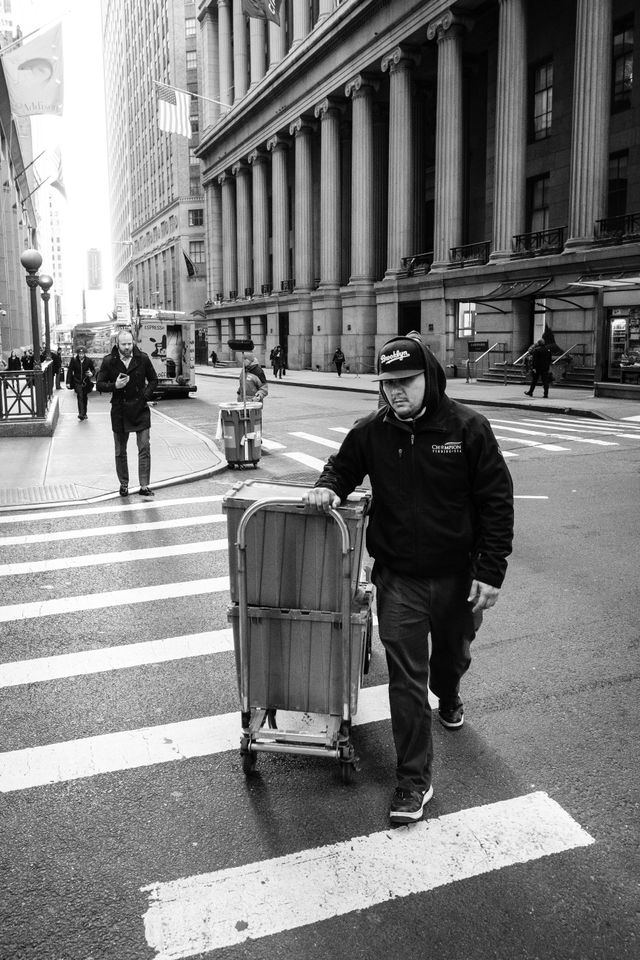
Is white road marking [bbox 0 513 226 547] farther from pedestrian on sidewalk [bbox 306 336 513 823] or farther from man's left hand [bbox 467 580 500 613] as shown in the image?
man's left hand [bbox 467 580 500 613]

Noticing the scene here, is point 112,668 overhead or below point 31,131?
below

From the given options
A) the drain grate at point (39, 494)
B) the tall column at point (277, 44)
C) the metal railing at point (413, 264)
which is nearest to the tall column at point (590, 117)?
the metal railing at point (413, 264)

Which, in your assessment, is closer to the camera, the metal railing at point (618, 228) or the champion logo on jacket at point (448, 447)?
the champion logo on jacket at point (448, 447)

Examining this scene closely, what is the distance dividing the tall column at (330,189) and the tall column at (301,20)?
649 centimetres

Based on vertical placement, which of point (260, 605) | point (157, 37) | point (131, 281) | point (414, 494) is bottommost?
point (260, 605)

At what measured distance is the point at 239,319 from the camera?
67.4 m

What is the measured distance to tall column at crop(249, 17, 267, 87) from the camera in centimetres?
5997

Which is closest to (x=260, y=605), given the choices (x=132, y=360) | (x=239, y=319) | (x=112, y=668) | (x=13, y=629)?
(x=112, y=668)

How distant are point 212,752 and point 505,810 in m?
1.52

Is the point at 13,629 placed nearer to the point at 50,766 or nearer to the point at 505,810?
the point at 50,766

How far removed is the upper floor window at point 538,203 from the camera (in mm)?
35438

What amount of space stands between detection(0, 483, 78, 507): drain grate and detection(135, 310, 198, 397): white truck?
1999 cm

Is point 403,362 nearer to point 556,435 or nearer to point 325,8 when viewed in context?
point 556,435

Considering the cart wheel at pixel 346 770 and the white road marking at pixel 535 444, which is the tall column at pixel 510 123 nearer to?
the white road marking at pixel 535 444
